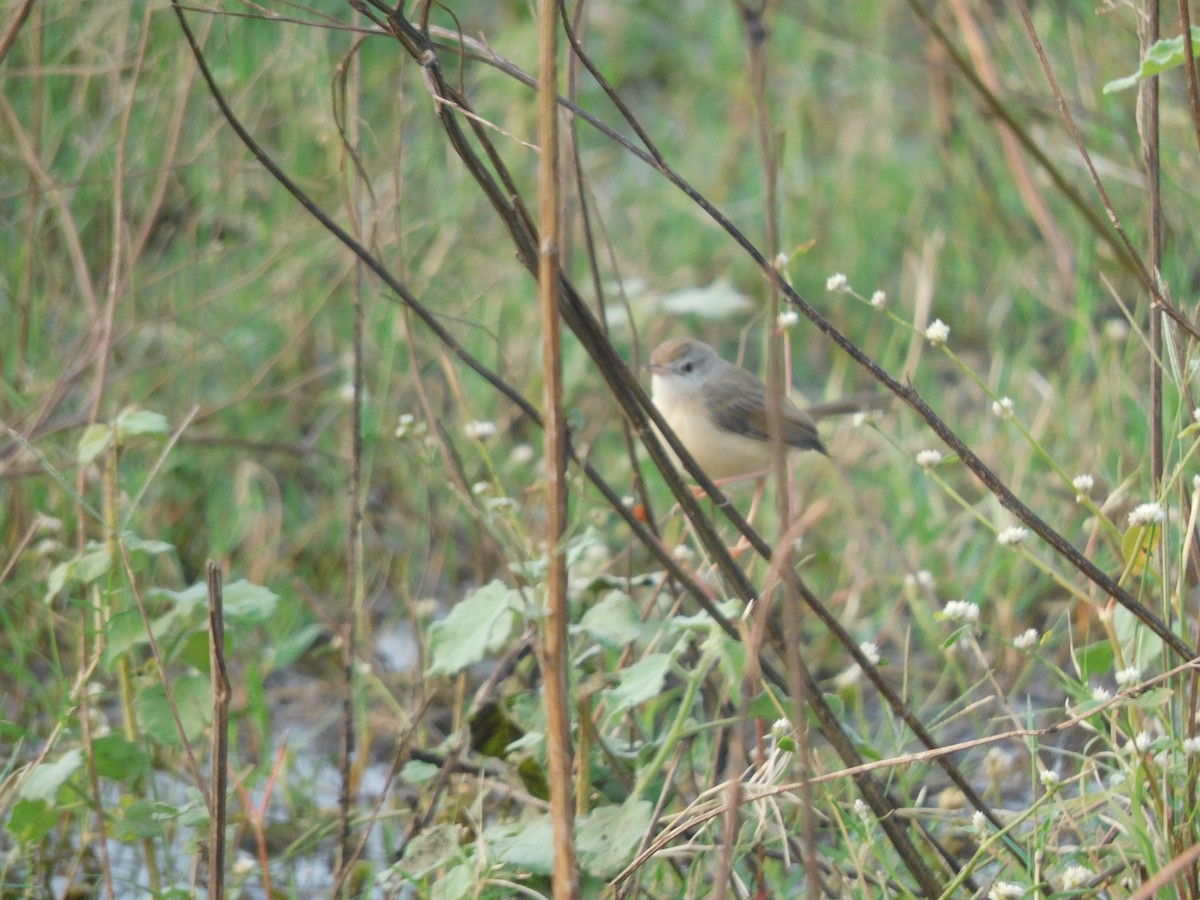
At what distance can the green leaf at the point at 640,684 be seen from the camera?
2.00 m

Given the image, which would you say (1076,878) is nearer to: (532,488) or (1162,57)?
(532,488)

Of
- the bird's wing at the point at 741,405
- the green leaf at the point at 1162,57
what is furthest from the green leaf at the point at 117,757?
the bird's wing at the point at 741,405

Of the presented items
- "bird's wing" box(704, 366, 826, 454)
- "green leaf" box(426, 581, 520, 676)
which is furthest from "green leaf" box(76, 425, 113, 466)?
"bird's wing" box(704, 366, 826, 454)

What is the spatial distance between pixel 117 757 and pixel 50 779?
225 millimetres

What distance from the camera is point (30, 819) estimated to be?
233cm

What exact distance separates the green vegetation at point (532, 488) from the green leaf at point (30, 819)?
0.5 inches

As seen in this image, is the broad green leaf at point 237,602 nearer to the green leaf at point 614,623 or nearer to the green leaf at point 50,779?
the green leaf at point 50,779

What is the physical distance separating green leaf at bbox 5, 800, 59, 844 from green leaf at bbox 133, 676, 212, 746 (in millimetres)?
211

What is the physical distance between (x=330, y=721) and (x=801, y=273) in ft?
10.3

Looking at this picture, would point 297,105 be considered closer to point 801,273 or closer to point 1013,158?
point 801,273

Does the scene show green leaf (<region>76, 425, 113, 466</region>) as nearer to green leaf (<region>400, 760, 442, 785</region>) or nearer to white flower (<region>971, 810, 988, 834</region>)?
green leaf (<region>400, 760, 442, 785</region>)

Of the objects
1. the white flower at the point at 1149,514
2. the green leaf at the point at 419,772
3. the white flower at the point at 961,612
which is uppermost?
the white flower at the point at 1149,514

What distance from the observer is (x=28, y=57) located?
4363 millimetres

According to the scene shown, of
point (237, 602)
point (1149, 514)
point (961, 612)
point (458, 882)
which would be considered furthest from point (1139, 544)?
point (237, 602)
